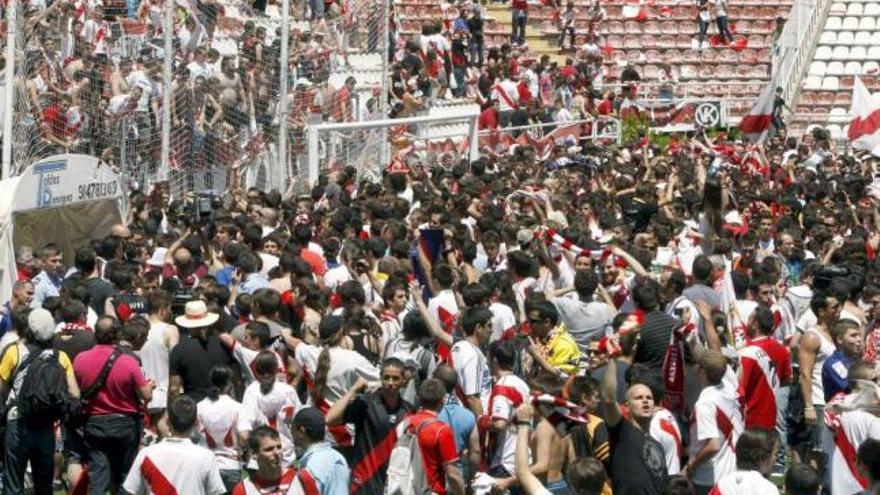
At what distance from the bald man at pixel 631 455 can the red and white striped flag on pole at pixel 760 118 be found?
19.9 m

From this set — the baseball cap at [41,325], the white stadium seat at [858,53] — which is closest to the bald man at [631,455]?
the baseball cap at [41,325]

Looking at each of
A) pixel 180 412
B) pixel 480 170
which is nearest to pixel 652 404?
pixel 180 412

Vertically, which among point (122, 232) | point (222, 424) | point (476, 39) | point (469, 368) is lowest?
point (476, 39)

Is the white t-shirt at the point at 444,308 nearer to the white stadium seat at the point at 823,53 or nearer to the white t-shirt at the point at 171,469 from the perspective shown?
the white t-shirt at the point at 171,469

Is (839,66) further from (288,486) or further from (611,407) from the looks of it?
(288,486)

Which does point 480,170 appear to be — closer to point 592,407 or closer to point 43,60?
point 43,60

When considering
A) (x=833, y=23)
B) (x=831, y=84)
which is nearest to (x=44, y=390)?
(x=831, y=84)

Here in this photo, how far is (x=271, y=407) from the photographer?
11.7m

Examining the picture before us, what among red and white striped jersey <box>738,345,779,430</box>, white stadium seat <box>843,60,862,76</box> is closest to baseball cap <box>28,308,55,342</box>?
red and white striped jersey <box>738,345,779,430</box>

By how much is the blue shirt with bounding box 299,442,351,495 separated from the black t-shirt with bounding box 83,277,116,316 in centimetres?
464

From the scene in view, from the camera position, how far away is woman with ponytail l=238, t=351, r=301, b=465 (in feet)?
37.9

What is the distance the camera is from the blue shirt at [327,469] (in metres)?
9.95

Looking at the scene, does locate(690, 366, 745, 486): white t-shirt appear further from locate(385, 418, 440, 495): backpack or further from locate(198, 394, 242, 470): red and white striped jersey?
locate(198, 394, 242, 470): red and white striped jersey

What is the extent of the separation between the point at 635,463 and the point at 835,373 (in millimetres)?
2317
